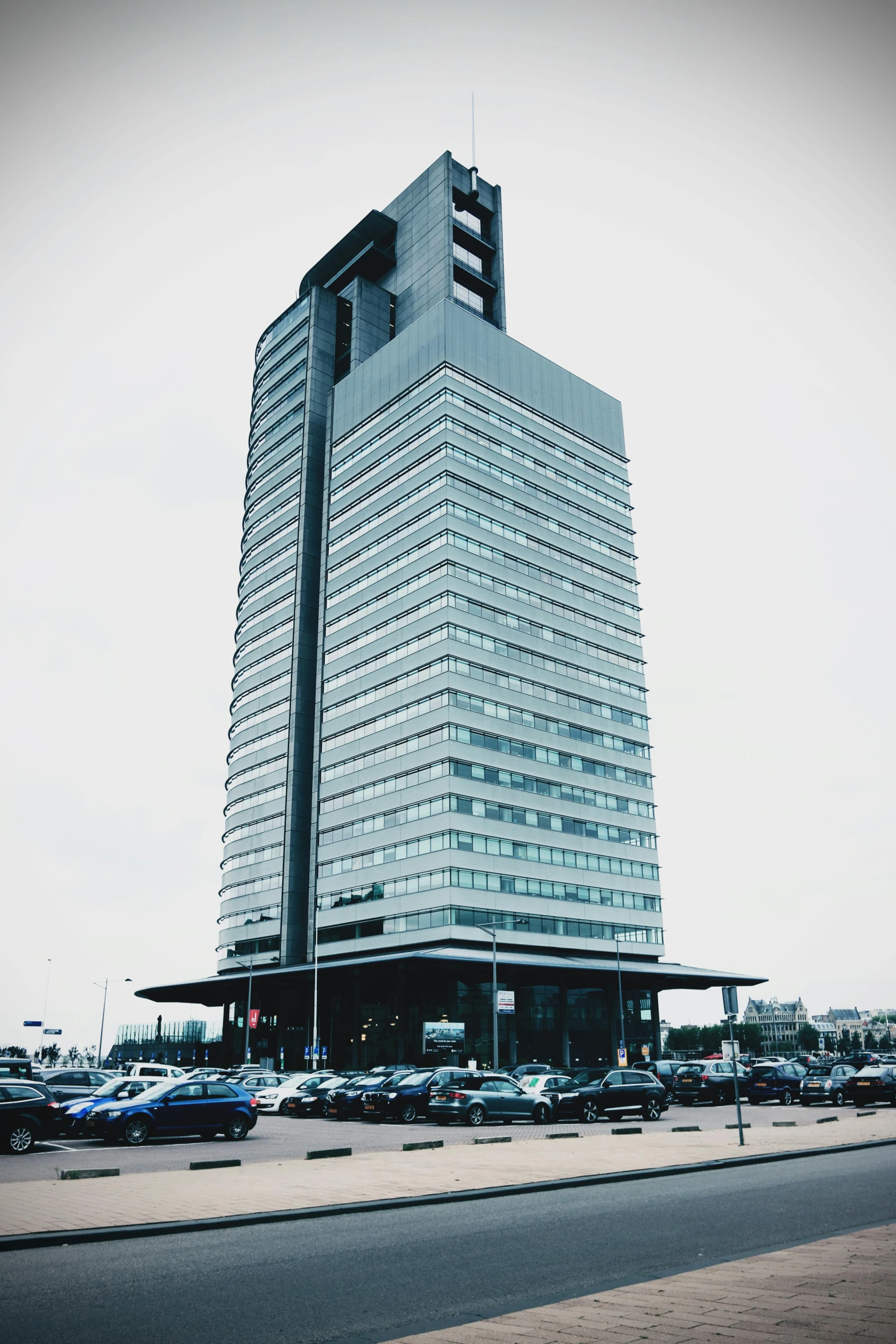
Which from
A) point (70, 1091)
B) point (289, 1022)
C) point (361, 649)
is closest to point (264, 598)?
point (361, 649)

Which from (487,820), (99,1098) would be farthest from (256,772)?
(99,1098)

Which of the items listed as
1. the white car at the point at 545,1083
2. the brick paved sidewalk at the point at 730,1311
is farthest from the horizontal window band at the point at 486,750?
the brick paved sidewalk at the point at 730,1311

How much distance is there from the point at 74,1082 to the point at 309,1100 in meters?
9.14

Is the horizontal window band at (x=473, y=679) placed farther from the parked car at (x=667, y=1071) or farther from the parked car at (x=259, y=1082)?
the parked car at (x=259, y=1082)

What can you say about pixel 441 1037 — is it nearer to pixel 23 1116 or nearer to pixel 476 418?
pixel 23 1116

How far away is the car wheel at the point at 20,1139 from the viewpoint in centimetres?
2042

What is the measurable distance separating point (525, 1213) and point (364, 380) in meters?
95.1

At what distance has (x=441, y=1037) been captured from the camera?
2447 inches

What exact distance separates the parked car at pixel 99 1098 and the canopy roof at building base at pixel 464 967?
121 feet

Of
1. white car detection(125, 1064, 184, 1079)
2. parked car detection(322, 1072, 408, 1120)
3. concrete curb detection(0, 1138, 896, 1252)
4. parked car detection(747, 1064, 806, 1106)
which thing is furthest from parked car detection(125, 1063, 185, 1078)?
concrete curb detection(0, 1138, 896, 1252)

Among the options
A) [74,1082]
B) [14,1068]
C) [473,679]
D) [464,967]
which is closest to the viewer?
[14,1068]

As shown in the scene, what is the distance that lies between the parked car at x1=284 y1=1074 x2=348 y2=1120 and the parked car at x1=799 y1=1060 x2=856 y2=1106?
1918cm

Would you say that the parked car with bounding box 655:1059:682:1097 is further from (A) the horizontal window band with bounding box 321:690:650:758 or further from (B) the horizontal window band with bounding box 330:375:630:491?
(B) the horizontal window band with bounding box 330:375:630:491

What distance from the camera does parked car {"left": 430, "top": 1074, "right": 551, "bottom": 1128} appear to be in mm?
28375
